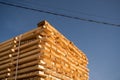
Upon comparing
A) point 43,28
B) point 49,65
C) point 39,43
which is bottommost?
point 49,65

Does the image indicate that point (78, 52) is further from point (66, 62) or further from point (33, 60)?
point (33, 60)

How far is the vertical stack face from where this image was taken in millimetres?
7617

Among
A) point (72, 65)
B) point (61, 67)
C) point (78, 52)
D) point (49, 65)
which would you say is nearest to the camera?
point (49, 65)

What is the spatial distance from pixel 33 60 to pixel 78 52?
300 cm

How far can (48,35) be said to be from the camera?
8016 millimetres

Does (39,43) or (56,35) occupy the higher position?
(56,35)

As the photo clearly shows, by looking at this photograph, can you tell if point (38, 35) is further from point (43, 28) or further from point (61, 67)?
point (61, 67)

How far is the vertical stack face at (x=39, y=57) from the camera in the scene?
7.62 m

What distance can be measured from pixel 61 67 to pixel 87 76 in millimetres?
2716

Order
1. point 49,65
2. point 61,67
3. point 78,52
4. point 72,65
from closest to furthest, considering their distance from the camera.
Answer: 1. point 49,65
2. point 61,67
3. point 72,65
4. point 78,52

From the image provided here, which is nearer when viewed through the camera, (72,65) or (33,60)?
(33,60)

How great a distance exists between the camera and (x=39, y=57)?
7.52 metres

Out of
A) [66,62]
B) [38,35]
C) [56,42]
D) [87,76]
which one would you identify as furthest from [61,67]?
[87,76]

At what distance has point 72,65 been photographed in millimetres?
9320
